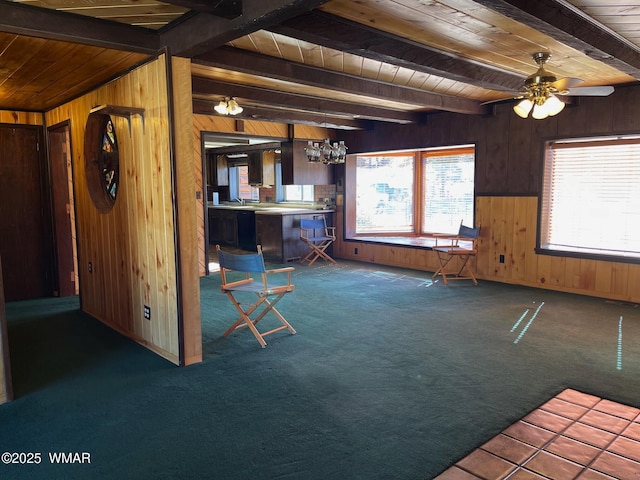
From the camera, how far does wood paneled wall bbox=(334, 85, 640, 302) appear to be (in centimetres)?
501

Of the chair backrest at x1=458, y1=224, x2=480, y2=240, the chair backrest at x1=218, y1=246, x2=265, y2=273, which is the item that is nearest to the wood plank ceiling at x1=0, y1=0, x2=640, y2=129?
the chair backrest at x1=218, y1=246, x2=265, y2=273

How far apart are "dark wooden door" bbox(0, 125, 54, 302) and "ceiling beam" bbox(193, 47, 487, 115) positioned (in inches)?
120

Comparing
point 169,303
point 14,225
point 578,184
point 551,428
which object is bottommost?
point 551,428

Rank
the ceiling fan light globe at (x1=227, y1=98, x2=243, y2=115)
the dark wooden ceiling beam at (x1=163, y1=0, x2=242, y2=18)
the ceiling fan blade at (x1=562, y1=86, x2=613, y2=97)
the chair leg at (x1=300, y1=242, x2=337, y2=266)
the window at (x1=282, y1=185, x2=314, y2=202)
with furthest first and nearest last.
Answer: the window at (x1=282, y1=185, x2=314, y2=202)
the chair leg at (x1=300, y1=242, x2=337, y2=266)
the ceiling fan light globe at (x1=227, y1=98, x2=243, y2=115)
the ceiling fan blade at (x1=562, y1=86, x2=613, y2=97)
the dark wooden ceiling beam at (x1=163, y1=0, x2=242, y2=18)

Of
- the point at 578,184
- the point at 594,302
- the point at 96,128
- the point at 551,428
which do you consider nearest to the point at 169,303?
the point at 96,128

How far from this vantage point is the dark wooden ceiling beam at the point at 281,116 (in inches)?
231

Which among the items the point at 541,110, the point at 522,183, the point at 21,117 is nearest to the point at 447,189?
the point at 522,183

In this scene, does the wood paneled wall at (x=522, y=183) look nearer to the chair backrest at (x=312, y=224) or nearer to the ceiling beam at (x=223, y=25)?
the chair backrest at (x=312, y=224)

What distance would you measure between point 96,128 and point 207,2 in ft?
7.30

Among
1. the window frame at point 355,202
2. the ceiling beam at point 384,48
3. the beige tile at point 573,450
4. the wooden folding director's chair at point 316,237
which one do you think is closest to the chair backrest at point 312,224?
the wooden folding director's chair at point 316,237

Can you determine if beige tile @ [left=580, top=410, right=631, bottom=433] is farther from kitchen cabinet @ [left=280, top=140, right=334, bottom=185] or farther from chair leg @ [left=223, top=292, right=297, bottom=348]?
kitchen cabinet @ [left=280, top=140, right=334, bottom=185]

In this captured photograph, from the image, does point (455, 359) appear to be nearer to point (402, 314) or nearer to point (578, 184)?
point (402, 314)

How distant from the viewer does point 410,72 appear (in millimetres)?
4387

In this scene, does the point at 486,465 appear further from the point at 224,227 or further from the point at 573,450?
the point at 224,227
